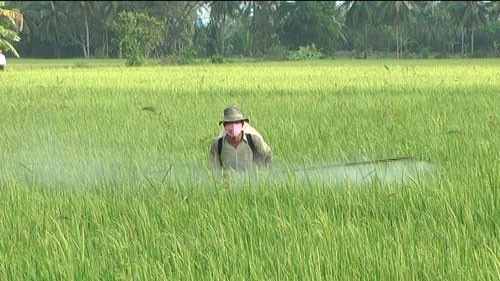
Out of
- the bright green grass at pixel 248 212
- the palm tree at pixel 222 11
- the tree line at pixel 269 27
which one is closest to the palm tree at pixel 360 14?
the tree line at pixel 269 27

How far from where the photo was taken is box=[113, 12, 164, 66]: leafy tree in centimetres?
3030

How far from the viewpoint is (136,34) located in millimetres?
35438

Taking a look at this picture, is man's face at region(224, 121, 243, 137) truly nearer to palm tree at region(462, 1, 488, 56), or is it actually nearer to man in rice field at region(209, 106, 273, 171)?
man in rice field at region(209, 106, 273, 171)

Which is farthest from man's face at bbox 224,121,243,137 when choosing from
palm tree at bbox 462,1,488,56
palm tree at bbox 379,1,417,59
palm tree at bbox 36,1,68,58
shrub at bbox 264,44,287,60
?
palm tree at bbox 36,1,68,58

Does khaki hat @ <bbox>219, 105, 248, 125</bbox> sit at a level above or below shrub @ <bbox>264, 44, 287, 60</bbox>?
below

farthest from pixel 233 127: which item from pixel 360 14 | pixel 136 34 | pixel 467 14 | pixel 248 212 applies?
pixel 467 14

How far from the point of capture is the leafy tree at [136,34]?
3030 centimetres

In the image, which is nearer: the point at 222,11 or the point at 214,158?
the point at 214,158

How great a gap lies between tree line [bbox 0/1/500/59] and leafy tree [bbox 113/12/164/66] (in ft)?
19.8

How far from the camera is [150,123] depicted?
21.1ft

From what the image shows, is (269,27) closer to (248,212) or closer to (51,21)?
(51,21)

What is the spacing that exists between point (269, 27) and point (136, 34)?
57.2 feet

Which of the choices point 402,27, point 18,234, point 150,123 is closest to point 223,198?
point 18,234

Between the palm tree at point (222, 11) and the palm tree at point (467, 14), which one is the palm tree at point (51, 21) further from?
the palm tree at point (467, 14)
